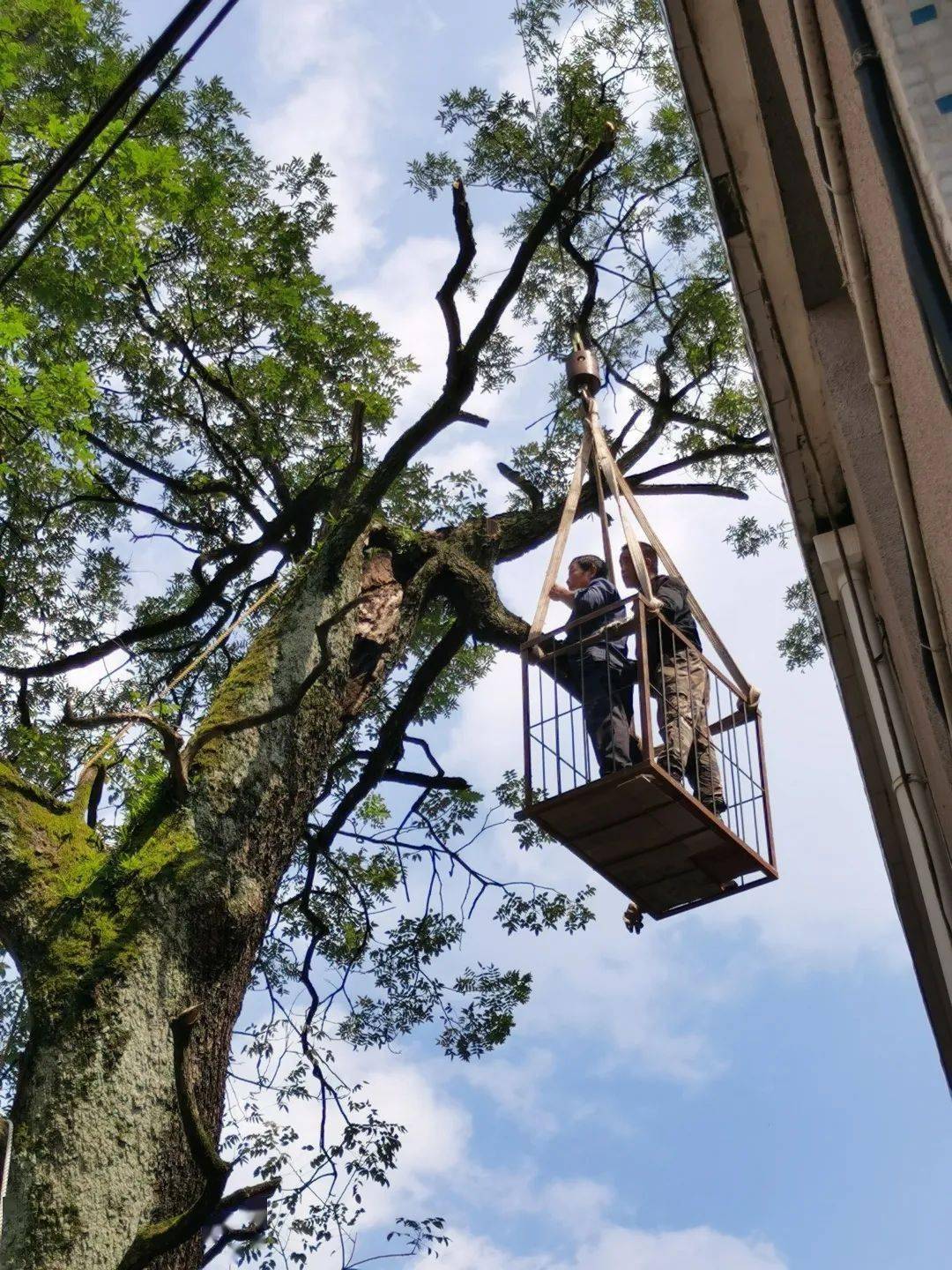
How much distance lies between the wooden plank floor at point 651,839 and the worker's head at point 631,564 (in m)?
1.37

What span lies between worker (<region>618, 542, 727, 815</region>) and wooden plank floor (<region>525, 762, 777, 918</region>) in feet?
0.87

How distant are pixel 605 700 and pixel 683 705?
1.17 feet

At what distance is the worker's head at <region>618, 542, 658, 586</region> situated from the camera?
717 centimetres

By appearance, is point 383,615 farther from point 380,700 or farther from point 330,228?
point 330,228

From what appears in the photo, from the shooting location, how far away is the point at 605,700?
263 inches

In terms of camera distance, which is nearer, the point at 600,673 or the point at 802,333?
the point at 802,333

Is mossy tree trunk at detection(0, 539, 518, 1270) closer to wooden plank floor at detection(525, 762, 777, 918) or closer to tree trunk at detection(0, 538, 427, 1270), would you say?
tree trunk at detection(0, 538, 427, 1270)

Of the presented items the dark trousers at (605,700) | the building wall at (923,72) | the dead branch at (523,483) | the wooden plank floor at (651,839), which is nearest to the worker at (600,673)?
the dark trousers at (605,700)

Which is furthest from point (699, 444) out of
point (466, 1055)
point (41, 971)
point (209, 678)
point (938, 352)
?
point (938, 352)

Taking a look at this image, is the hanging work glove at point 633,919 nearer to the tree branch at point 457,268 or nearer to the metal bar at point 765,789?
the metal bar at point 765,789

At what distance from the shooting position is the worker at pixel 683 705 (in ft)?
21.4

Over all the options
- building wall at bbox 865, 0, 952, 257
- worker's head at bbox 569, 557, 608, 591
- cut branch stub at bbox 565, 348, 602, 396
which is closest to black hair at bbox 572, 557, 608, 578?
worker's head at bbox 569, 557, 608, 591

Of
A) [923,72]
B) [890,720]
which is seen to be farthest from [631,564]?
[923,72]

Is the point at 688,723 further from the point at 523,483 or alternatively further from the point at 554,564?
the point at 523,483
